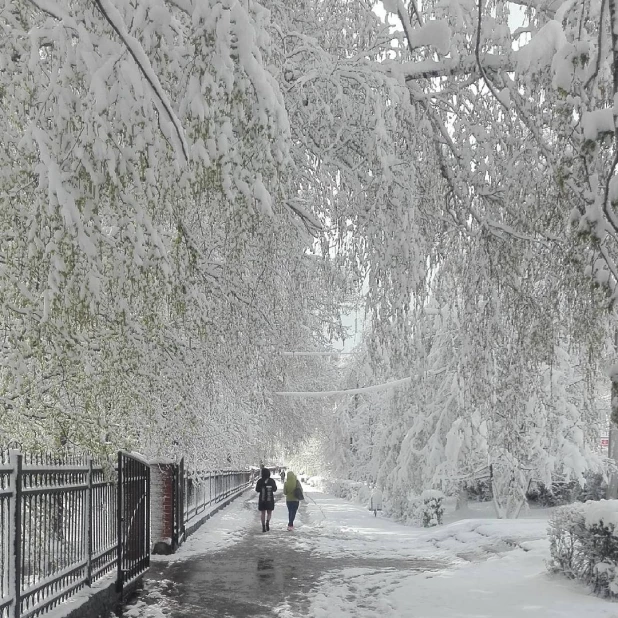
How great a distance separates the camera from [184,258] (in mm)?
4805

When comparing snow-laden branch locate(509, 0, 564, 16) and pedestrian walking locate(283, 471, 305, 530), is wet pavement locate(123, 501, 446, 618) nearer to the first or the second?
pedestrian walking locate(283, 471, 305, 530)

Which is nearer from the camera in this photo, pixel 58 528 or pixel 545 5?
pixel 545 5

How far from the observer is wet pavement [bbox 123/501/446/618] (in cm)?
1021

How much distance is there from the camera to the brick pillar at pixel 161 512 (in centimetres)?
1581

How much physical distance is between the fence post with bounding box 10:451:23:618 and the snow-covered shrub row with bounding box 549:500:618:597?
7260 millimetres

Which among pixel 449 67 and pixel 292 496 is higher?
pixel 449 67

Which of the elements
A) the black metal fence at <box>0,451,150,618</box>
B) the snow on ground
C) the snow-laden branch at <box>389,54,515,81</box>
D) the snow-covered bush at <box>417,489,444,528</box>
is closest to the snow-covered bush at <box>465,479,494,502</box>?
the snow-covered bush at <box>417,489,444,528</box>

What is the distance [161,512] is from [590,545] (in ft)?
27.6

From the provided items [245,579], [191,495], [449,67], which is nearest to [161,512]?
[245,579]

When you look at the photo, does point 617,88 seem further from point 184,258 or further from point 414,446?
point 414,446

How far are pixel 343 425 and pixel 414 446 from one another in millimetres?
18656

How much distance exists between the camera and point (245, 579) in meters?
12.8

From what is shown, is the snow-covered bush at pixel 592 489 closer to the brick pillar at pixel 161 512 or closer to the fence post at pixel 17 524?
the brick pillar at pixel 161 512

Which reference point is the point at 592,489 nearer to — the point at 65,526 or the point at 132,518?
the point at 132,518
